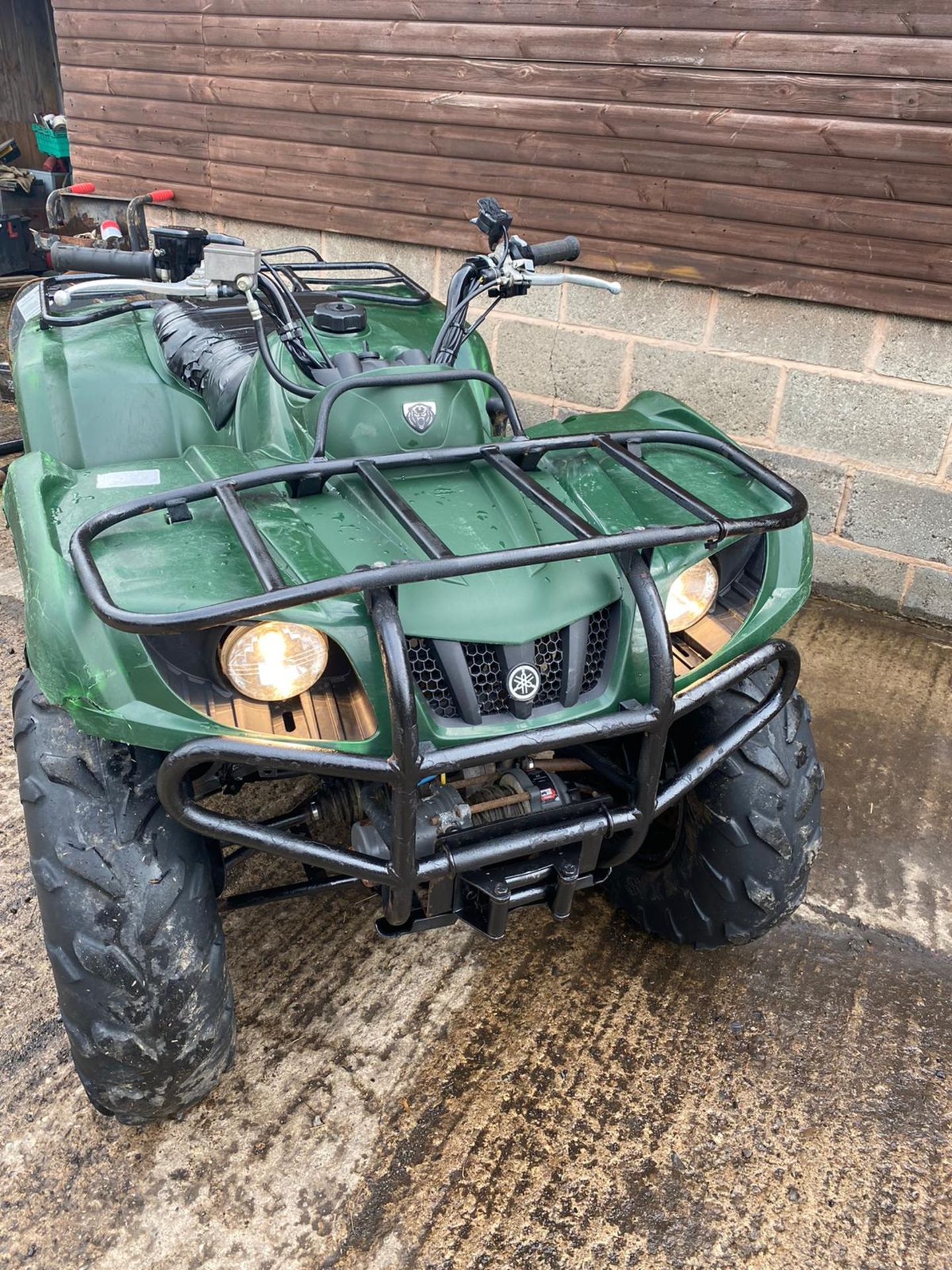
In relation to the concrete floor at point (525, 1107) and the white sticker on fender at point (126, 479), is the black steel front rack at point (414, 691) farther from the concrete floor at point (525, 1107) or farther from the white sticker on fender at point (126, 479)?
the concrete floor at point (525, 1107)

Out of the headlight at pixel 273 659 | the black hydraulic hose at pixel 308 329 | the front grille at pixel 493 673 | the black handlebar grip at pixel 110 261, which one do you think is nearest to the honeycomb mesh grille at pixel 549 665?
the front grille at pixel 493 673

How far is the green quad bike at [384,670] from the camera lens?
62.8 inches

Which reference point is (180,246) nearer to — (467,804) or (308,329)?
(308,329)

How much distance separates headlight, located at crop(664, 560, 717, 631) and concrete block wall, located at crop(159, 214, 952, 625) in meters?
2.49

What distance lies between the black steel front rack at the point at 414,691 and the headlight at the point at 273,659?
0.34 feet

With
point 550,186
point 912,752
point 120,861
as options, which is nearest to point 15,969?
point 120,861

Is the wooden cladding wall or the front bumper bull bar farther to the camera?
the wooden cladding wall

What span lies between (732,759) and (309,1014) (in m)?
1.14

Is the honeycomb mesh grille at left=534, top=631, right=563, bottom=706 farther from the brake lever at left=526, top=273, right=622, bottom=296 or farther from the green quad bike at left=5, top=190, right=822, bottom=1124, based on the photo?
the brake lever at left=526, top=273, right=622, bottom=296

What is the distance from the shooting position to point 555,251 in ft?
8.34

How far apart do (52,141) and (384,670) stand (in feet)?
32.2

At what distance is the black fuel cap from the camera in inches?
95.5

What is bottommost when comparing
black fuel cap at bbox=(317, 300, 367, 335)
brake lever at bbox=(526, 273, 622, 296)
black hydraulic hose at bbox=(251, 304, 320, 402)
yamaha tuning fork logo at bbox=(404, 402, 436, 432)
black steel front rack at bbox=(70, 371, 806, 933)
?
black steel front rack at bbox=(70, 371, 806, 933)

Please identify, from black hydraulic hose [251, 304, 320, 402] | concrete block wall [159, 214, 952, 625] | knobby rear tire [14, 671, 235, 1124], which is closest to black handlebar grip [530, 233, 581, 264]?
black hydraulic hose [251, 304, 320, 402]
